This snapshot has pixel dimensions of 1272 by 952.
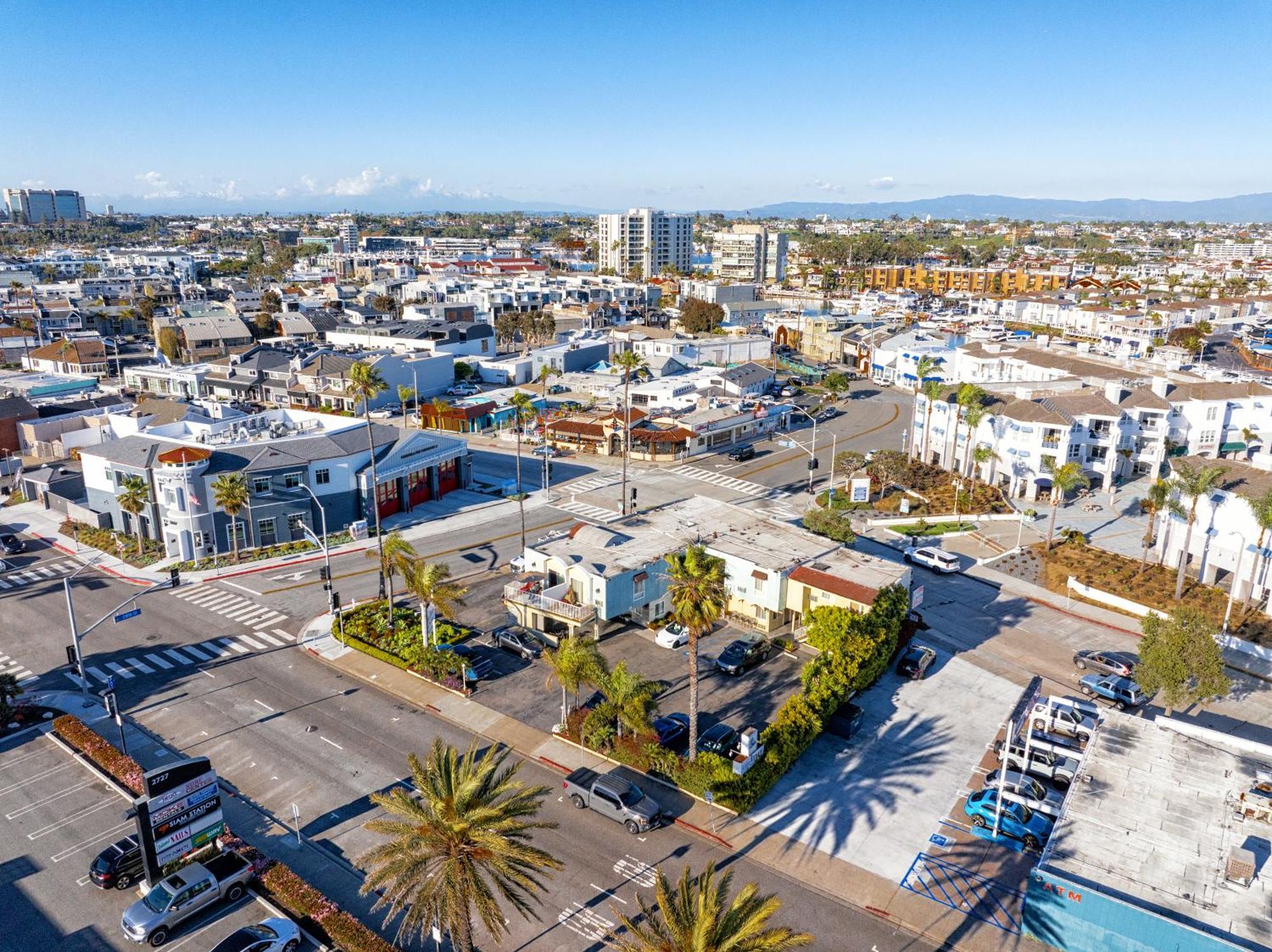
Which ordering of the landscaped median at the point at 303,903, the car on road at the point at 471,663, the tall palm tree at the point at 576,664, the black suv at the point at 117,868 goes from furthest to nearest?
the car on road at the point at 471,663, the tall palm tree at the point at 576,664, the black suv at the point at 117,868, the landscaped median at the point at 303,903

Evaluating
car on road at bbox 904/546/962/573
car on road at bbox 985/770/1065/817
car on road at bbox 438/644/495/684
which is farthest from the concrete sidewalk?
car on road at bbox 904/546/962/573

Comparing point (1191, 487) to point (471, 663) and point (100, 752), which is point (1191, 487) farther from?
point (100, 752)

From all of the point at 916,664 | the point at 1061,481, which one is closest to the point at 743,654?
the point at 916,664

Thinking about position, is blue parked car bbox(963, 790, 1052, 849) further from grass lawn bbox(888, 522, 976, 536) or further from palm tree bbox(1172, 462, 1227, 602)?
grass lawn bbox(888, 522, 976, 536)

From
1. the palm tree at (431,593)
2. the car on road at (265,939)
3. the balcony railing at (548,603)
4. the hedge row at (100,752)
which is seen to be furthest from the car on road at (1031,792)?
the hedge row at (100,752)

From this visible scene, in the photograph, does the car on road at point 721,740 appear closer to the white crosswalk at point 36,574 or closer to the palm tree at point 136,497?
the palm tree at point 136,497
